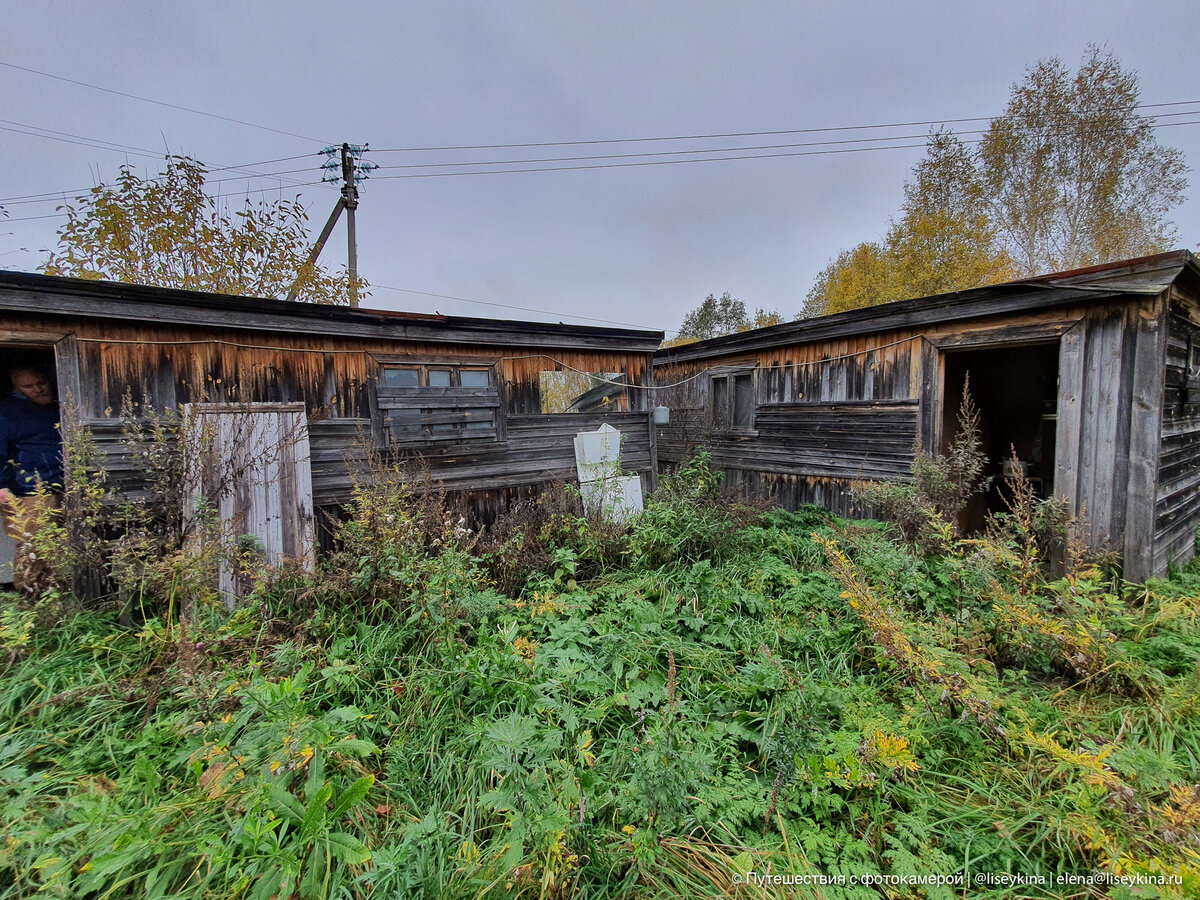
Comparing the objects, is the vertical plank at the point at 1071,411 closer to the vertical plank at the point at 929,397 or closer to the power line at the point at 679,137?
the vertical plank at the point at 929,397

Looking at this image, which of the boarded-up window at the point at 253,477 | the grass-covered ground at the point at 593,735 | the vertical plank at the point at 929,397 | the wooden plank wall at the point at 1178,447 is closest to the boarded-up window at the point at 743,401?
the vertical plank at the point at 929,397

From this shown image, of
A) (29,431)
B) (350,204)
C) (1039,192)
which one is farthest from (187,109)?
(1039,192)

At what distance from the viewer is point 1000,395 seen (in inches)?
281

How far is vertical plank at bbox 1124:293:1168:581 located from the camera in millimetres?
3750

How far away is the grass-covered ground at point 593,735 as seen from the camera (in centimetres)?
161

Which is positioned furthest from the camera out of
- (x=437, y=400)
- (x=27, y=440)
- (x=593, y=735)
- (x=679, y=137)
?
(x=679, y=137)

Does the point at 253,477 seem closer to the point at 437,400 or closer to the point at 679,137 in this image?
the point at 437,400

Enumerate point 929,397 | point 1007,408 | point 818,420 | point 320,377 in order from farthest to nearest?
point 1007,408, point 818,420, point 929,397, point 320,377

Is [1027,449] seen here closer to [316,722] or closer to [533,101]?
[316,722]

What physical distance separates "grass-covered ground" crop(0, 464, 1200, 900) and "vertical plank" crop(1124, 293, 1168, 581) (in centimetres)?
35

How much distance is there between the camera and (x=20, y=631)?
99.0 inches

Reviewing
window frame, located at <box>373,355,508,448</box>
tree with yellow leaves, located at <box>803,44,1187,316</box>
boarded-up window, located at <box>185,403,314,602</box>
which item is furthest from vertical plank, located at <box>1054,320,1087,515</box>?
tree with yellow leaves, located at <box>803,44,1187,316</box>

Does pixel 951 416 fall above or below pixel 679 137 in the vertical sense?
below

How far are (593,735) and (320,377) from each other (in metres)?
4.25
